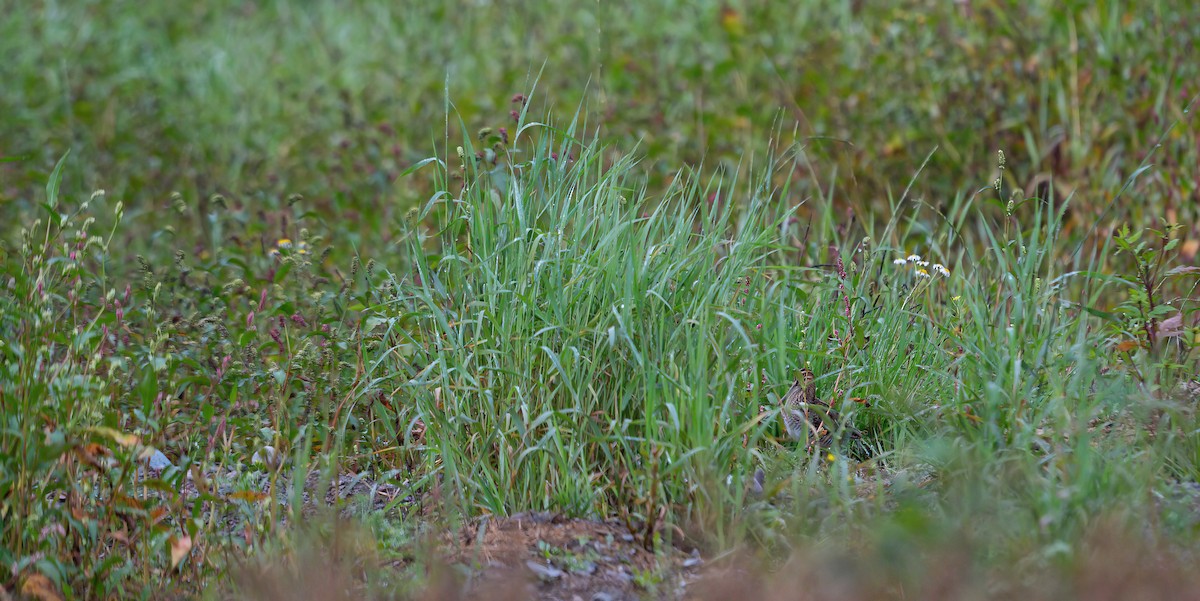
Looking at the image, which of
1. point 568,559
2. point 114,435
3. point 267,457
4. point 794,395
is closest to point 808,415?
point 794,395

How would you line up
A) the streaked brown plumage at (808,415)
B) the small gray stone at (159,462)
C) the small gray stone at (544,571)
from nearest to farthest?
the small gray stone at (544,571)
the streaked brown plumage at (808,415)
the small gray stone at (159,462)

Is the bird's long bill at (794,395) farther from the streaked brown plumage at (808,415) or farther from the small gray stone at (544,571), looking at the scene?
the small gray stone at (544,571)

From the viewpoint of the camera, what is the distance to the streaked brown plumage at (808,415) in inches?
114

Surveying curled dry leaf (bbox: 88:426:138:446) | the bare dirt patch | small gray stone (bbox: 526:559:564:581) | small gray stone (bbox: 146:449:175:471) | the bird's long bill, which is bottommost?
small gray stone (bbox: 146:449:175:471)

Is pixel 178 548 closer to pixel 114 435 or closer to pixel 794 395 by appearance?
pixel 114 435

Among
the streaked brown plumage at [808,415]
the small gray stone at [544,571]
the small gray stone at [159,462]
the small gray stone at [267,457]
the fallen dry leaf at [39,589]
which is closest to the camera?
the fallen dry leaf at [39,589]

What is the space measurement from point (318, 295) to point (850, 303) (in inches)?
58.7

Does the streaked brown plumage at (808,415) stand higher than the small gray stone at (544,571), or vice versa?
the streaked brown plumage at (808,415)

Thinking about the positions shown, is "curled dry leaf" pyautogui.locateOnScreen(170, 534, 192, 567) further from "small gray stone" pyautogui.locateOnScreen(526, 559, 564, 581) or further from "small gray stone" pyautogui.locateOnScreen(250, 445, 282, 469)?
"small gray stone" pyautogui.locateOnScreen(526, 559, 564, 581)

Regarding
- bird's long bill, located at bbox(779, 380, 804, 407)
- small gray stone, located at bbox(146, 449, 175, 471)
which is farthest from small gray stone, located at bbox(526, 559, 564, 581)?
small gray stone, located at bbox(146, 449, 175, 471)

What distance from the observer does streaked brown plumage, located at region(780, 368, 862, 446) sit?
2898 millimetres

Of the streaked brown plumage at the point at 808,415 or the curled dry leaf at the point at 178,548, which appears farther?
the streaked brown plumage at the point at 808,415

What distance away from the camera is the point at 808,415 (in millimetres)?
3051

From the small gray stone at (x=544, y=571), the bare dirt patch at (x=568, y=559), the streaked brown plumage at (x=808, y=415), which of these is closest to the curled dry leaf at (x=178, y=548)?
the bare dirt patch at (x=568, y=559)
